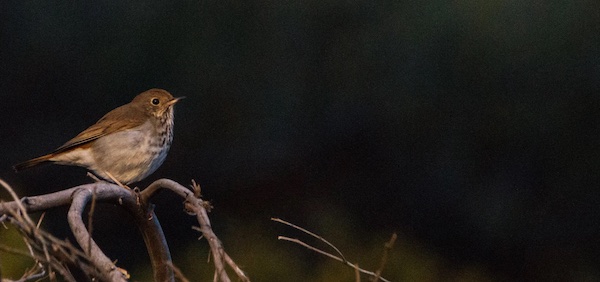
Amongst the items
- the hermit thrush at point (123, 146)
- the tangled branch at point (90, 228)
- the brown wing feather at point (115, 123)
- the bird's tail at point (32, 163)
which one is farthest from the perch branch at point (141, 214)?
the brown wing feather at point (115, 123)

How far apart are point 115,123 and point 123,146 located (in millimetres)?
145

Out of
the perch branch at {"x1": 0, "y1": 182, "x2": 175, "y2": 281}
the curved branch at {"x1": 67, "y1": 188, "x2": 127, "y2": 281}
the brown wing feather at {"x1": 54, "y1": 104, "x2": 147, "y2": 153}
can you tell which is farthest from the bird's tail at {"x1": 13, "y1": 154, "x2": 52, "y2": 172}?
the curved branch at {"x1": 67, "y1": 188, "x2": 127, "y2": 281}

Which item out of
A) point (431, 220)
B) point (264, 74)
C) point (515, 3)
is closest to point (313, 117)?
point (264, 74)

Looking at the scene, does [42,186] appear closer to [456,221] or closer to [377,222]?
[377,222]

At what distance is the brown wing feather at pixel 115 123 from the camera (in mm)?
3018

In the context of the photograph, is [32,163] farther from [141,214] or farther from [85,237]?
[85,237]

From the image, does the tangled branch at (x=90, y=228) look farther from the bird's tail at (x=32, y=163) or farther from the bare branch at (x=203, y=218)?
the bird's tail at (x=32, y=163)

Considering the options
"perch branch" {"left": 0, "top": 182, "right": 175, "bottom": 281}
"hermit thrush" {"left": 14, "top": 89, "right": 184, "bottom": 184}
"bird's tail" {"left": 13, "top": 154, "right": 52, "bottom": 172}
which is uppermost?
"hermit thrush" {"left": 14, "top": 89, "right": 184, "bottom": 184}

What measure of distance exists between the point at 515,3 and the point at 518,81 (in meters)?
0.38

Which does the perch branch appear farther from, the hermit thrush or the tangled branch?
the hermit thrush

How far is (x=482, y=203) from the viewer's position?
4.81 meters

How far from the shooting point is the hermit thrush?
2.95m

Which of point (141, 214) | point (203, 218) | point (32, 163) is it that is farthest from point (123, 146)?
point (203, 218)

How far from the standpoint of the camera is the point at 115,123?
3.12m
